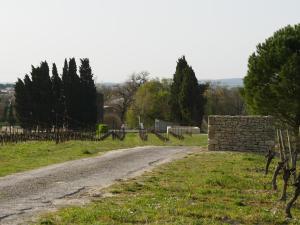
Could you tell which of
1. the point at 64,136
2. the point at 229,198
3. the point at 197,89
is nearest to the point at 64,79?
the point at 197,89

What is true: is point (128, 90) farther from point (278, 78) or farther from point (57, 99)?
point (278, 78)

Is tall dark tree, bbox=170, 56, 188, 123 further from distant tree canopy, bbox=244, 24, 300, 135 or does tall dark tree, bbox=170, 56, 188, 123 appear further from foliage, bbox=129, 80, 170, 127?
distant tree canopy, bbox=244, 24, 300, 135

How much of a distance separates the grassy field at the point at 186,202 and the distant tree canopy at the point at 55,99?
43799 millimetres

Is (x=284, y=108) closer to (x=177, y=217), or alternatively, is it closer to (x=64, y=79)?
(x=177, y=217)

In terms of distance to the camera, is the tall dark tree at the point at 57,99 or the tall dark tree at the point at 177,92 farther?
the tall dark tree at the point at 177,92

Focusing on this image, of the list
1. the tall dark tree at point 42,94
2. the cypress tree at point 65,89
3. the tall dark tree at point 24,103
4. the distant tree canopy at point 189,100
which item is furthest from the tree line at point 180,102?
the tall dark tree at point 24,103

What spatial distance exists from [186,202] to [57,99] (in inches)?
2040

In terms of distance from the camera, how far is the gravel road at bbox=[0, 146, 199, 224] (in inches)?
412

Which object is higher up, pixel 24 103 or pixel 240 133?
pixel 24 103

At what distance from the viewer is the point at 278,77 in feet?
50.7

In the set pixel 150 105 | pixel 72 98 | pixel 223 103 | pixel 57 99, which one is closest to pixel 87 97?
pixel 72 98

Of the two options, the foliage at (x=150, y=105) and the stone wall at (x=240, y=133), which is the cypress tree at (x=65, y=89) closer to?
the foliage at (x=150, y=105)

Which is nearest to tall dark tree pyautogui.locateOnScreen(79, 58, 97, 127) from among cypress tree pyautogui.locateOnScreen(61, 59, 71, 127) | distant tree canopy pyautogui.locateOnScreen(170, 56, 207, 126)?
cypress tree pyautogui.locateOnScreen(61, 59, 71, 127)

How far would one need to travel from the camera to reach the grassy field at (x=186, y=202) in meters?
9.34
